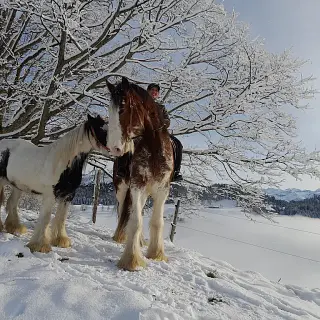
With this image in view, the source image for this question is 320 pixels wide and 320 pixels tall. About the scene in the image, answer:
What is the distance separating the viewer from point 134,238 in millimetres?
3459

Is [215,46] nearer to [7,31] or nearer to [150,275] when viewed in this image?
[7,31]

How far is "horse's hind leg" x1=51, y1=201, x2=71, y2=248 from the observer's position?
13.1ft

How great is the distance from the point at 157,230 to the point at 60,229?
1.27 m

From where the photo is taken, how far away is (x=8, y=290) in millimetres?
2260

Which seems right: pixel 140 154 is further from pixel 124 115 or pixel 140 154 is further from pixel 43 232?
pixel 43 232

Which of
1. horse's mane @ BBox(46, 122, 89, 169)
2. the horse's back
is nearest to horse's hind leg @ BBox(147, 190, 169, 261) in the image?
horse's mane @ BBox(46, 122, 89, 169)

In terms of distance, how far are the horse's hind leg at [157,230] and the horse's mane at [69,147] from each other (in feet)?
3.81

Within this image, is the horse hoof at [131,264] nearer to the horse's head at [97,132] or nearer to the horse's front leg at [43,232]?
the horse's front leg at [43,232]

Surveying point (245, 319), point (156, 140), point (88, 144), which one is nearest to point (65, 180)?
point (88, 144)

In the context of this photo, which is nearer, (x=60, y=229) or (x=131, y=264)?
(x=131, y=264)

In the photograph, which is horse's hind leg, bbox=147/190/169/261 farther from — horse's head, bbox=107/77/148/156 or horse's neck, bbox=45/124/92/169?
horse's neck, bbox=45/124/92/169

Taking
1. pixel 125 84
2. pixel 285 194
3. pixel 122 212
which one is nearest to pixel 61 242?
pixel 122 212

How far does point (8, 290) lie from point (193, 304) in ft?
4.60

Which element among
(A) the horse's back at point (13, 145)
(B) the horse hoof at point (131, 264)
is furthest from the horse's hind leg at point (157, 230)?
(A) the horse's back at point (13, 145)
